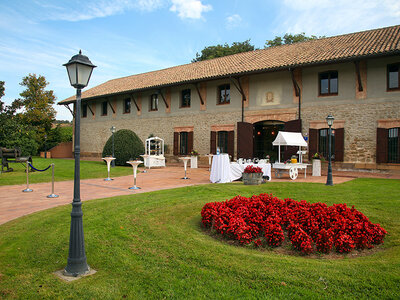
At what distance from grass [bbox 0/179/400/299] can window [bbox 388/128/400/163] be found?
9.30 m

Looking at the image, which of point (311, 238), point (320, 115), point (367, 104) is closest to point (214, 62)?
point (320, 115)

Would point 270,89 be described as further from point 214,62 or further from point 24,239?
point 24,239

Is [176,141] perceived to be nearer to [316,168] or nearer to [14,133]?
[316,168]

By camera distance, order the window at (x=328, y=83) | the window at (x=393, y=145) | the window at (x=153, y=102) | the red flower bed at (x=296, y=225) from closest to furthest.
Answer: the red flower bed at (x=296, y=225) → the window at (x=393, y=145) → the window at (x=328, y=83) → the window at (x=153, y=102)

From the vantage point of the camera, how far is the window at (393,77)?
1362 centimetres

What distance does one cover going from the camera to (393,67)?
13.7 m

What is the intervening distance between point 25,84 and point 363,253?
3830cm

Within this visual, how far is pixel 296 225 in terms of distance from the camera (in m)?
4.26

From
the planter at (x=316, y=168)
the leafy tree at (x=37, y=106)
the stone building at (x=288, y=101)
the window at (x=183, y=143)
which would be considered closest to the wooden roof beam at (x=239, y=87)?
the stone building at (x=288, y=101)

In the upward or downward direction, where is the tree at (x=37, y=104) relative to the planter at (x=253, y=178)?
upward

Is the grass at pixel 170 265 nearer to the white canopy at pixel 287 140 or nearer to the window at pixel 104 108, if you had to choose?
the white canopy at pixel 287 140

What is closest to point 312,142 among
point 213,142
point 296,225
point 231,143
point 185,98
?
point 231,143

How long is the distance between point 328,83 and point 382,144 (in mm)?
4070

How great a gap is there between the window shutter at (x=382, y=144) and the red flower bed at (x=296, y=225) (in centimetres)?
1054
